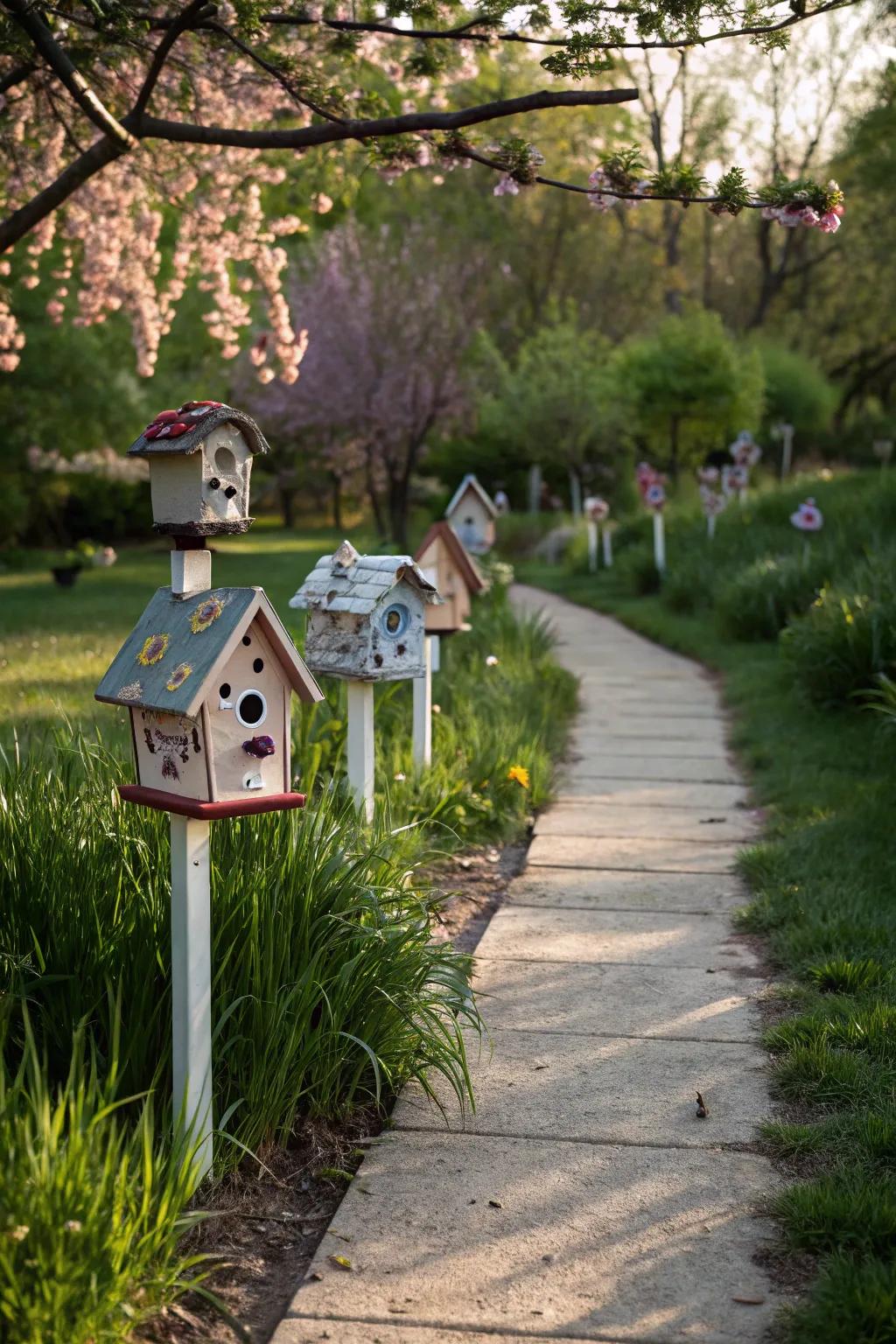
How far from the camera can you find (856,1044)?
394 centimetres

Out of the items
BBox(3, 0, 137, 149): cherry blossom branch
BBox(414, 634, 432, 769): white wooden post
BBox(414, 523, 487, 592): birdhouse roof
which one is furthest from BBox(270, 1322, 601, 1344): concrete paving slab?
BBox(414, 523, 487, 592): birdhouse roof

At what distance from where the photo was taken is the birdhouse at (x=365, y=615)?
518 cm

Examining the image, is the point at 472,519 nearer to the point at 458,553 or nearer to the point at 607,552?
the point at 458,553

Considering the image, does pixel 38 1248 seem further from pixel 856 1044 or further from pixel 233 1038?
pixel 856 1044

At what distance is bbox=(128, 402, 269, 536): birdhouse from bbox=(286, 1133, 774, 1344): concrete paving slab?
5.38ft

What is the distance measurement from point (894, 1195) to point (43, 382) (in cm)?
2029

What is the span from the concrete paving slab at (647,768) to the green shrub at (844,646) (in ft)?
3.11

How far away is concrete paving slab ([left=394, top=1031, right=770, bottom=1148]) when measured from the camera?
11.8 feet

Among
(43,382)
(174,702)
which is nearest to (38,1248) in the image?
(174,702)

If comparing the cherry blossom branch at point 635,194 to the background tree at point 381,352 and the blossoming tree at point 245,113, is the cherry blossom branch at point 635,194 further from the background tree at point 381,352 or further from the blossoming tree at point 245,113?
the background tree at point 381,352

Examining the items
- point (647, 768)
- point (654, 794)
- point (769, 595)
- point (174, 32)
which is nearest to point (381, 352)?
point (769, 595)

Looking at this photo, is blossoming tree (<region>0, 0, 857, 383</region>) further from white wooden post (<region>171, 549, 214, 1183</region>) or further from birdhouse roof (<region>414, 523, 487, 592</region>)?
white wooden post (<region>171, 549, 214, 1183</region>)

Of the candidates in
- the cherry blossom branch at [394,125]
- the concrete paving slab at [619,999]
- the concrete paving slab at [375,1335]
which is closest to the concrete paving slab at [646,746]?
the concrete paving slab at [619,999]

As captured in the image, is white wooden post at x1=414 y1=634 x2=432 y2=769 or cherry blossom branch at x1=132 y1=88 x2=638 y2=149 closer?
cherry blossom branch at x1=132 y1=88 x2=638 y2=149
